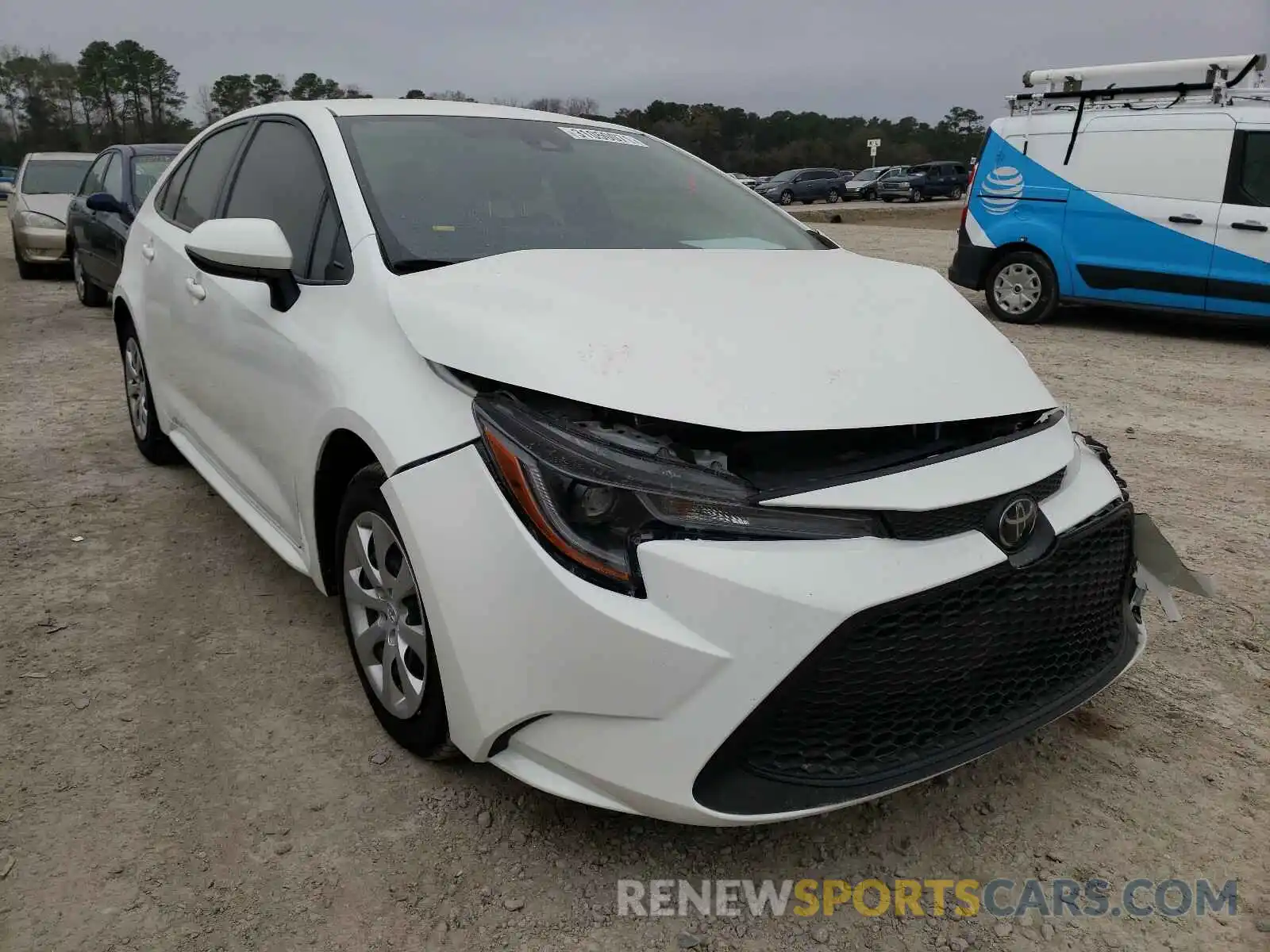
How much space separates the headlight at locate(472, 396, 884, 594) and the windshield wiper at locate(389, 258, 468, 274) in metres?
0.70

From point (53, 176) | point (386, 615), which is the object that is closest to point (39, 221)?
point (53, 176)

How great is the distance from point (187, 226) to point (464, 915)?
285 centimetres

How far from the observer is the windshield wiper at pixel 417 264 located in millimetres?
2336

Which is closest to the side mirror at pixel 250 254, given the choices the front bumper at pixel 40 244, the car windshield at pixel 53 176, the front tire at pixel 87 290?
the front tire at pixel 87 290

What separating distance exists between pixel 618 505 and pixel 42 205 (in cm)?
1214

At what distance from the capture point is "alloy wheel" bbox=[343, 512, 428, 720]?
2.15 meters

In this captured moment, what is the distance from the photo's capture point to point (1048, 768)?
234 centimetres

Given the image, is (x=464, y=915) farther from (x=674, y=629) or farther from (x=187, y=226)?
(x=187, y=226)

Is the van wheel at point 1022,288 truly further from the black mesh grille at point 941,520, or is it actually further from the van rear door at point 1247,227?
the black mesh grille at point 941,520

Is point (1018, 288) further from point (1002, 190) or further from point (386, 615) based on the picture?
point (386, 615)

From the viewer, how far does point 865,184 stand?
39000 millimetres

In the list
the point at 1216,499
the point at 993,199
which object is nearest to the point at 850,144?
the point at 993,199

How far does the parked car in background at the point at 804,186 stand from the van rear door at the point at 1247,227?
31485 mm

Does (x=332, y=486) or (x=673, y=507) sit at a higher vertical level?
(x=673, y=507)
